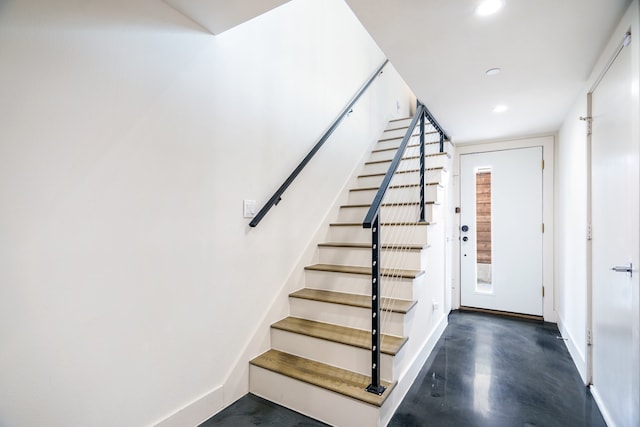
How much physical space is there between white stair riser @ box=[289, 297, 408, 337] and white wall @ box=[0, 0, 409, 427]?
0.25 meters

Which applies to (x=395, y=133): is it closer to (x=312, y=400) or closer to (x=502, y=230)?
(x=502, y=230)

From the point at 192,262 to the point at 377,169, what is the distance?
241cm

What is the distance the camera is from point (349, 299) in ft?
A: 7.28

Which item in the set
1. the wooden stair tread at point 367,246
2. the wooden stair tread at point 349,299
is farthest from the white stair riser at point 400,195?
the wooden stair tread at point 349,299

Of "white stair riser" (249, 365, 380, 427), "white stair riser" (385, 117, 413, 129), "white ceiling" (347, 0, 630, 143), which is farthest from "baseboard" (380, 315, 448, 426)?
"white stair riser" (385, 117, 413, 129)

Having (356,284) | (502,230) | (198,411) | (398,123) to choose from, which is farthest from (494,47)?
(198,411)

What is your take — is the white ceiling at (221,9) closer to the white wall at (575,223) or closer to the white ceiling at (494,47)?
the white ceiling at (494,47)

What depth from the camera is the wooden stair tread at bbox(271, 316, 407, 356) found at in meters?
1.85

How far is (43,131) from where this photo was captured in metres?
1.16

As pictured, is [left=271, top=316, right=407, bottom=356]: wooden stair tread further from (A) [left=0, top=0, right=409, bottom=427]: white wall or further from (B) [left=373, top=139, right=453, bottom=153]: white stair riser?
(B) [left=373, top=139, right=453, bottom=153]: white stair riser

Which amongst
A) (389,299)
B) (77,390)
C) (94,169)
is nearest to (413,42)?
(389,299)

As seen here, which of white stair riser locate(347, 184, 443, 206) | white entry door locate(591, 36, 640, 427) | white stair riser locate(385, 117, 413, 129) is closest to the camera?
white entry door locate(591, 36, 640, 427)

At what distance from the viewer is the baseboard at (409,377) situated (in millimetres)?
1719

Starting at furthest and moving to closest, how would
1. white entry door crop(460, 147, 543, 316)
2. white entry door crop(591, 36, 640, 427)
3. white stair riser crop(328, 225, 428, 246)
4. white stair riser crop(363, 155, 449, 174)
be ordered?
white entry door crop(460, 147, 543, 316) → white stair riser crop(363, 155, 449, 174) → white stair riser crop(328, 225, 428, 246) → white entry door crop(591, 36, 640, 427)
